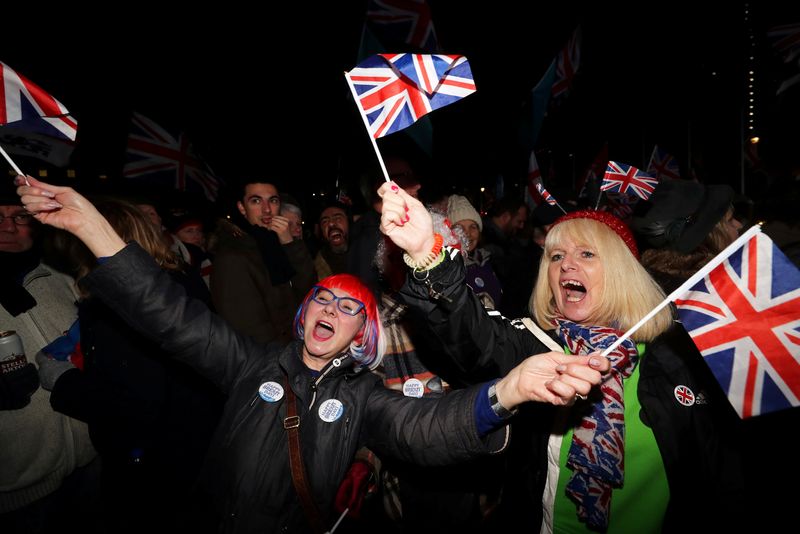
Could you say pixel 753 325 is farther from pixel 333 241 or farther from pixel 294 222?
pixel 333 241

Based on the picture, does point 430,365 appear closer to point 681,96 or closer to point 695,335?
point 695,335

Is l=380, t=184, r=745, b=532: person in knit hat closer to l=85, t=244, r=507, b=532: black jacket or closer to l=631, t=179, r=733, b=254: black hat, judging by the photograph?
l=85, t=244, r=507, b=532: black jacket

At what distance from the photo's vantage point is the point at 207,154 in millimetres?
20594

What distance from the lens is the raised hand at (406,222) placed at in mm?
1718

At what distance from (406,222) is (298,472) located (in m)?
1.29

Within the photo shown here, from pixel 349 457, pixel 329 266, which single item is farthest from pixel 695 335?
pixel 329 266

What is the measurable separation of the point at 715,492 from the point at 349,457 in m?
1.74

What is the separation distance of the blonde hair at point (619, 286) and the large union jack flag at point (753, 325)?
1.82 ft

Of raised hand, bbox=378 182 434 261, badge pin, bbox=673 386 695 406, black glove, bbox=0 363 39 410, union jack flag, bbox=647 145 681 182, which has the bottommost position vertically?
black glove, bbox=0 363 39 410

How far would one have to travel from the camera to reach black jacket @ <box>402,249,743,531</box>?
183 centimetres

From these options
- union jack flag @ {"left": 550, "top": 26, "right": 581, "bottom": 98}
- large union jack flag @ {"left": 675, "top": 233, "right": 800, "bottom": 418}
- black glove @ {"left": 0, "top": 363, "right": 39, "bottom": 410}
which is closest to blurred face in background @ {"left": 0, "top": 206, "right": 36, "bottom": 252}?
black glove @ {"left": 0, "top": 363, "right": 39, "bottom": 410}

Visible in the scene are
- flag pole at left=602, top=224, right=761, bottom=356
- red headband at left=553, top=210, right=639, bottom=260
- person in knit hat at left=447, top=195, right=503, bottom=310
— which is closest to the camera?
flag pole at left=602, top=224, right=761, bottom=356

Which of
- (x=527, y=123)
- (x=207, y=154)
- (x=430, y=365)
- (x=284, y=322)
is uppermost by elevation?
(x=527, y=123)

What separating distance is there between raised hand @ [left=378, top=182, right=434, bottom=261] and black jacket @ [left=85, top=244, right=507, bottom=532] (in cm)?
67
